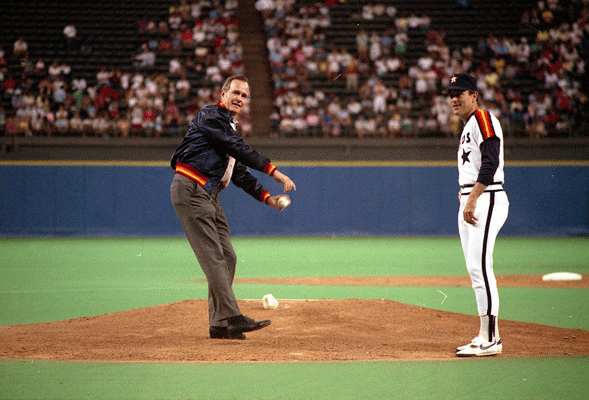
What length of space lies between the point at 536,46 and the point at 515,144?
4.36 m

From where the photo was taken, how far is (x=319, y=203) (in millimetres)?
16641

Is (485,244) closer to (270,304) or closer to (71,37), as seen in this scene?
(270,304)

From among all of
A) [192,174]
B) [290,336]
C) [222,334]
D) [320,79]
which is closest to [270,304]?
[290,336]

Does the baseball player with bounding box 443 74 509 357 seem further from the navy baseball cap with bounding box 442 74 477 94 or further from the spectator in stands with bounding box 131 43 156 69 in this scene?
the spectator in stands with bounding box 131 43 156 69

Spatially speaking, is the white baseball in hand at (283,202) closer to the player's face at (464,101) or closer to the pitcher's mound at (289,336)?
the pitcher's mound at (289,336)

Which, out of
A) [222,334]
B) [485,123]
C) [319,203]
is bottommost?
[319,203]

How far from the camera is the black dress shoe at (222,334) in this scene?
523cm

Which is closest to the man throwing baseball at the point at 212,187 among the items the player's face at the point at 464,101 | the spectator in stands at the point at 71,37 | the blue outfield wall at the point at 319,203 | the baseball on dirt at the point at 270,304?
the baseball on dirt at the point at 270,304

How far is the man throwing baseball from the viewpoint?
5160 mm

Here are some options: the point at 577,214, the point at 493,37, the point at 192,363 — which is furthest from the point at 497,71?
the point at 192,363

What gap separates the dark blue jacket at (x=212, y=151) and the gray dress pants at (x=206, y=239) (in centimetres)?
10

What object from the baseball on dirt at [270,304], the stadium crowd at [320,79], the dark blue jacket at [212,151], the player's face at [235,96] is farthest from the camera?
the stadium crowd at [320,79]

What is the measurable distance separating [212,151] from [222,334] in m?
1.42

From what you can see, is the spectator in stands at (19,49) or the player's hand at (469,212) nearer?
the player's hand at (469,212)
